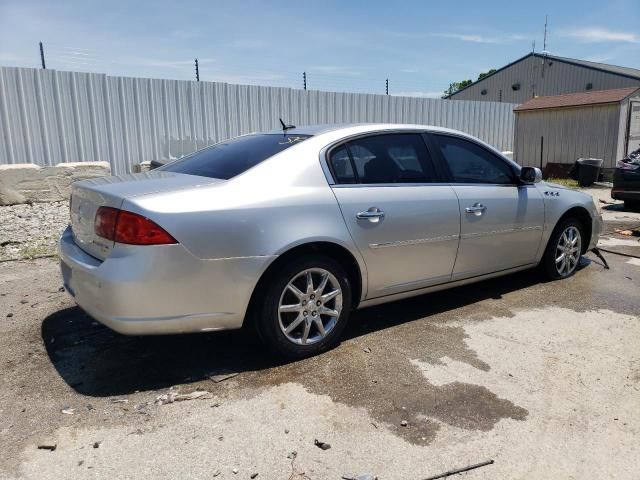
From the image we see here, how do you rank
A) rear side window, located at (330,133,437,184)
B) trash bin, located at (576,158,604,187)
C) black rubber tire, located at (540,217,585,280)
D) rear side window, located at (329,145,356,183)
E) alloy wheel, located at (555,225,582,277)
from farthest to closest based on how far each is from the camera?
1. trash bin, located at (576,158,604,187)
2. alloy wheel, located at (555,225,582,277)
3. black rubber tire, located at (540,217,585,280)
4. rear side window, located at (330,133,437,184)
5. rear side window, located at (329,145,356,183)

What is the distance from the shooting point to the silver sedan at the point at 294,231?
3.03 metres

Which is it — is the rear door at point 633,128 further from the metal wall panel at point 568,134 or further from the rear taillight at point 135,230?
the rear taillight at point 135,230

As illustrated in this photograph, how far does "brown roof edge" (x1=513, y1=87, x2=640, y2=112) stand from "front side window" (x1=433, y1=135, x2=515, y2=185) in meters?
12.1

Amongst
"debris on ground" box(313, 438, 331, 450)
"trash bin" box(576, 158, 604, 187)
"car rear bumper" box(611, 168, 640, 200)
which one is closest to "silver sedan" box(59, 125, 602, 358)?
"debris on ground" box(313, 438, 331, 450)

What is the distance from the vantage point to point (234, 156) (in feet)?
12.6

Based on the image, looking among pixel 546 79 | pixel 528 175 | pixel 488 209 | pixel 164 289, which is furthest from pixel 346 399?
pixel 546 79

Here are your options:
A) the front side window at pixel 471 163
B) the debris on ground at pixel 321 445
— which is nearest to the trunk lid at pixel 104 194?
the debris on ground at pixel 321 445

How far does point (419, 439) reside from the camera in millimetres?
2680

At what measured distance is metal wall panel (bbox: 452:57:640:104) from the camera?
27.5 meters

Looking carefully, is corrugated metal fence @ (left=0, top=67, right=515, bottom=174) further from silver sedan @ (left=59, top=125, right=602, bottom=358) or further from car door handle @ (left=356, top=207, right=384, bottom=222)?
car door handle @ (left=356, top=207, right=384, bottom=222)

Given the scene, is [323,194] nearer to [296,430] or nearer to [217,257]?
[217,257]

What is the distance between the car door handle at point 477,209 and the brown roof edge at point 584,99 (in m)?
12.6

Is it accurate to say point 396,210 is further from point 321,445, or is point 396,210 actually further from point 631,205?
point 631,205

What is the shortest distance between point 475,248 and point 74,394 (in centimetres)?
315
